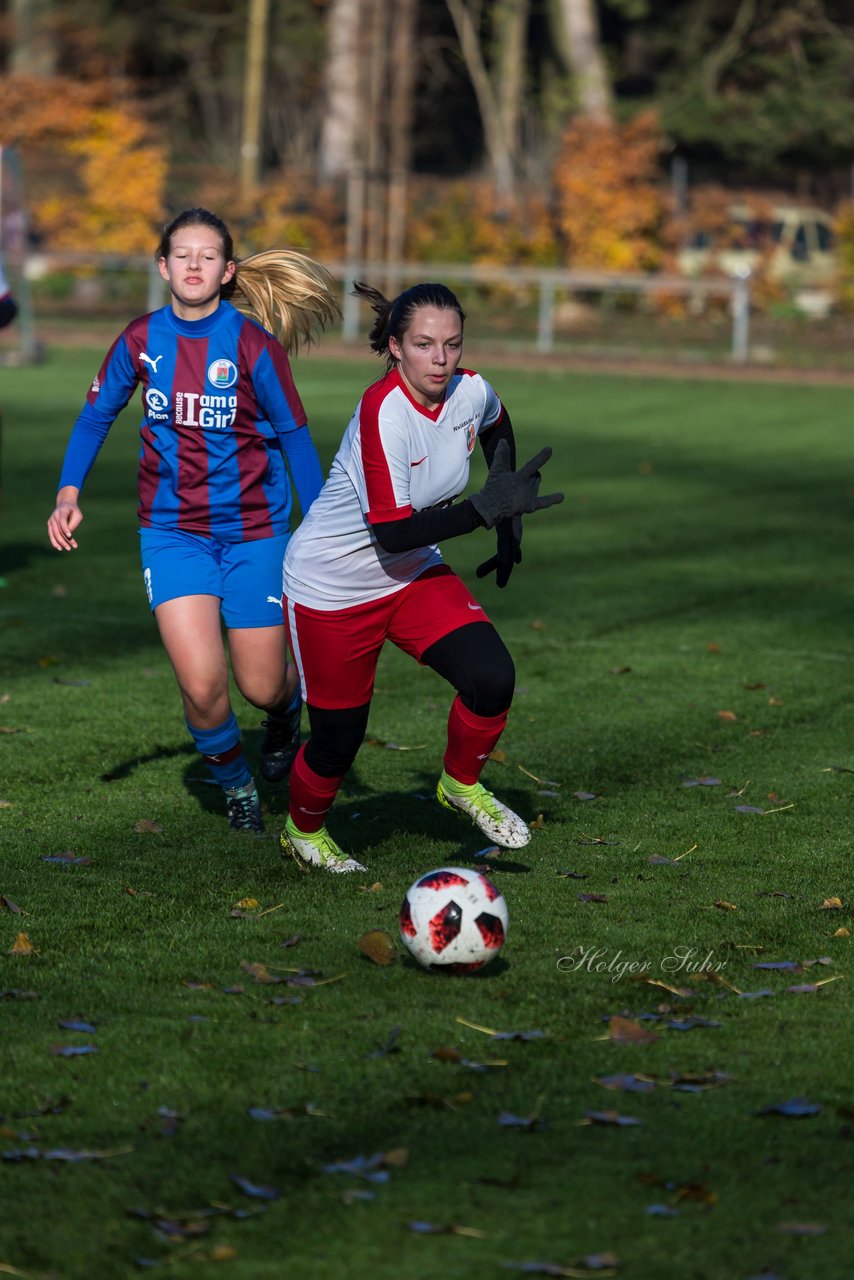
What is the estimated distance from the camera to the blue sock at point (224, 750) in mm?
6543

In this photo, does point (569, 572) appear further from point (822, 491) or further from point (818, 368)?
point (818, 368)

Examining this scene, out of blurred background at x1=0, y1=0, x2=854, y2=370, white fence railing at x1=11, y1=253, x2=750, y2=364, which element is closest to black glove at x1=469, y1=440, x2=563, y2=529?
blurred background at x1=0, y1=0, x2=854, y2=370

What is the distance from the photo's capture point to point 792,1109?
161 inches

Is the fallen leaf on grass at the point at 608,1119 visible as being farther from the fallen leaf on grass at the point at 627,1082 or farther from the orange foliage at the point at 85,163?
the orange foliage at the point at 85,163

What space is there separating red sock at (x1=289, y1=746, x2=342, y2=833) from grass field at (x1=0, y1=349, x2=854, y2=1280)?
0.57ft

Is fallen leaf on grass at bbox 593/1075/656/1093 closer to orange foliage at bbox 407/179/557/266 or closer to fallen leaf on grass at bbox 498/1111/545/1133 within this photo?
fallen leaf on grass at bbox 498/1111/545/1133

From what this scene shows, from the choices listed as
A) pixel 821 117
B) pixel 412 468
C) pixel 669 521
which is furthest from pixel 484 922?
pixel 821 117

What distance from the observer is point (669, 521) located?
49.8 feet

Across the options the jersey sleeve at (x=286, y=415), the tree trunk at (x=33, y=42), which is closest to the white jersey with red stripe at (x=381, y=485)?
the jersey sleeve at (x=286, y=415)

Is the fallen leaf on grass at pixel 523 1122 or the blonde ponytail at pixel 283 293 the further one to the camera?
the blonde ponytail at pixel 283 293

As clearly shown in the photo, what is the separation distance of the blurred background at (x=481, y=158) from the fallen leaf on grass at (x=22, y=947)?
24429 mm

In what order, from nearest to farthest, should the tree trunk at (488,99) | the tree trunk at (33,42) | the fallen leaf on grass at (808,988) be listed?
the fallen leaf on grass at (808,988), the tree trunk at (488,99), the tree trunk at (33,42)

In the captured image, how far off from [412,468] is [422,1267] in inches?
111

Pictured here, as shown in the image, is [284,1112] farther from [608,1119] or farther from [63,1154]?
[608,1119]
